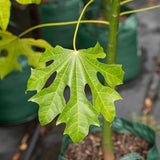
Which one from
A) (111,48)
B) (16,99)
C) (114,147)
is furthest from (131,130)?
(16,99)

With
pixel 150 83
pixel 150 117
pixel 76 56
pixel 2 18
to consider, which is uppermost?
pixel 2 18

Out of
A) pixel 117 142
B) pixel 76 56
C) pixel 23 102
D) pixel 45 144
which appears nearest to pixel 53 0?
pixel 23 102

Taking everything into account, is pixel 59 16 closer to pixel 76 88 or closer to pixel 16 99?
pixel 16 99

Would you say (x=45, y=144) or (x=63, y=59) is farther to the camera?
(x=45, y=144)

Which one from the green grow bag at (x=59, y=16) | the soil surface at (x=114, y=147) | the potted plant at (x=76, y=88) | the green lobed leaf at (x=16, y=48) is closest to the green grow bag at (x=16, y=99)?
the green lobed leaf at (x=16, y=48)

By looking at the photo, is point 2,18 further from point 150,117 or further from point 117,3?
point 150,117

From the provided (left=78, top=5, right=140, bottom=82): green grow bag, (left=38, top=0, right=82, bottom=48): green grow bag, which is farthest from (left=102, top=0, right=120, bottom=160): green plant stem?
(left=38, top=0, right=82, bottom=48): green grow bag
